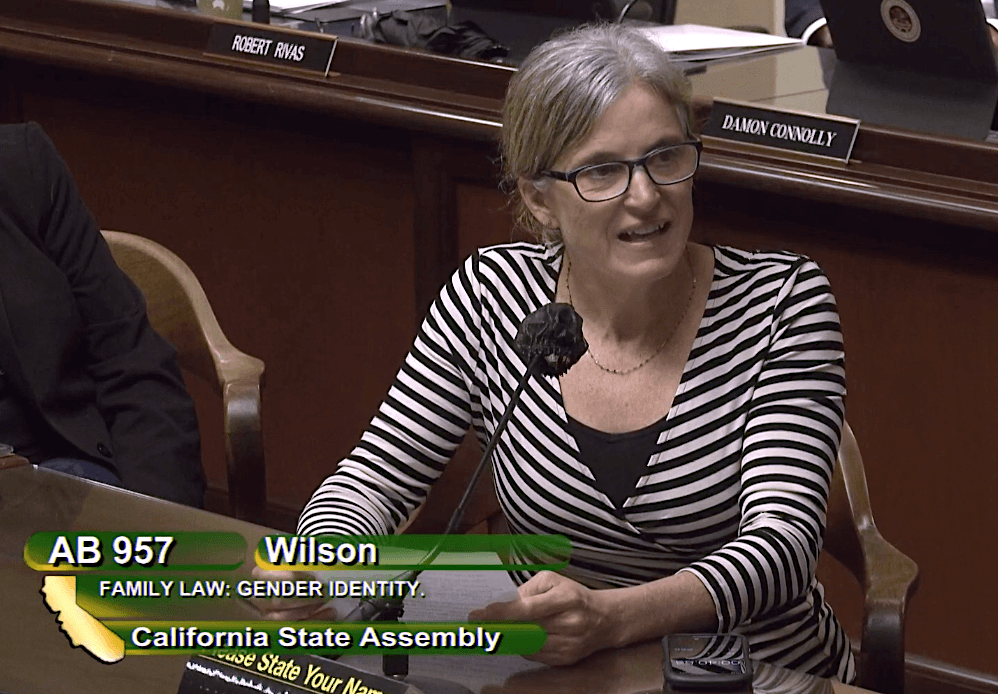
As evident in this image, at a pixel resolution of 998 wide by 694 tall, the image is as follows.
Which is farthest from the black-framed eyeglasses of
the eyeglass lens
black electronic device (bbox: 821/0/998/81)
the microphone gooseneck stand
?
black electronic device (bbox: 821/0/998/81)

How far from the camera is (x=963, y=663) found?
2.22 metres

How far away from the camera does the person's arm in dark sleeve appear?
5.96ft

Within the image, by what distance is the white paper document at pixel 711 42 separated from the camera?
2615 mm

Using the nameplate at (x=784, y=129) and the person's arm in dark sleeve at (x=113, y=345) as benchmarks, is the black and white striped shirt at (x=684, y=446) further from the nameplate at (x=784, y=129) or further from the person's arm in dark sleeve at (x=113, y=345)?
the nameplate at (x=784, y=129)

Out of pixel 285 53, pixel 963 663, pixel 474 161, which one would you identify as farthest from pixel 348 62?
pixel 963 663

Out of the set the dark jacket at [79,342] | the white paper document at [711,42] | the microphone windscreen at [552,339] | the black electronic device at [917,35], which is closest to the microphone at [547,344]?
the microphone windscreen at [552,339]

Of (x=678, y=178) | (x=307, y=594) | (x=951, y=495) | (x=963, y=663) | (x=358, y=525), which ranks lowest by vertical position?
(x=963, y=663)

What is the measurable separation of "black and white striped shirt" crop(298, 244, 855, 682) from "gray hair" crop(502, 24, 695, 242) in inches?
7.6

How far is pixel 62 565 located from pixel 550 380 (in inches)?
22.4

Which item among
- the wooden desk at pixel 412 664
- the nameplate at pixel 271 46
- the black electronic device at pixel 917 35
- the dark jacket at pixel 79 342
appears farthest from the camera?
the nameplate at pixel 271 46

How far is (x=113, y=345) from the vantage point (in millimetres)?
1835

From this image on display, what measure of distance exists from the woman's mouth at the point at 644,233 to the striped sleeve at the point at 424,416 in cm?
24

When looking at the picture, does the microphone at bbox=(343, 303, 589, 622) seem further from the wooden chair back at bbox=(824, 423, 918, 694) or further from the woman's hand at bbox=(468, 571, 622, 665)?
the wooden chair back at bbox=(824, 423, 918, 694)

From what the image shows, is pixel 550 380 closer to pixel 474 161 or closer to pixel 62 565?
pixel 62 565
